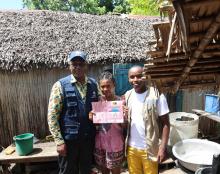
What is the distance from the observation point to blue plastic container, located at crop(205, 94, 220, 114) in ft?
24.7

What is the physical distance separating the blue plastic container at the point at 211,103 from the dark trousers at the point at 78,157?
4573 mm

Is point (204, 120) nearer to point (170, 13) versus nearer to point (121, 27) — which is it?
point (121, 27)

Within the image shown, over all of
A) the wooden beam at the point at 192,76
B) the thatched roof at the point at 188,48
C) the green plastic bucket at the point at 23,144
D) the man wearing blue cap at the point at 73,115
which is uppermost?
the thatched roof at the point at 188,48

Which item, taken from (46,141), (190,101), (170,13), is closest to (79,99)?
(170,13)

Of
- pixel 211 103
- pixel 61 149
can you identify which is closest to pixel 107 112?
pixel 61 149

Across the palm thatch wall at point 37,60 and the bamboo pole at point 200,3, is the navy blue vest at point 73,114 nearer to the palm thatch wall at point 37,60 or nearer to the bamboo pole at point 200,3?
the bamboo pole at point 200,3

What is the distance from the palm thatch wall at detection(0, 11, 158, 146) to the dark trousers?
3382mm

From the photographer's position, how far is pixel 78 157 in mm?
4020

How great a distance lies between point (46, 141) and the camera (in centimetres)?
705

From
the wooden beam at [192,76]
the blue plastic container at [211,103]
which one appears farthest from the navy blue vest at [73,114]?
the blue plastic container at [211,103]

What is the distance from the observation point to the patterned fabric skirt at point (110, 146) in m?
3.93

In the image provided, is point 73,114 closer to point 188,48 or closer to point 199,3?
point 188,48

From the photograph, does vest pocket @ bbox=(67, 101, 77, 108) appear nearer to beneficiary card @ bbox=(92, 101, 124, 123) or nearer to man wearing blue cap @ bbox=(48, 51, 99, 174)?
man wearing blue cap @ bbox=(48, 51, 99, 174)

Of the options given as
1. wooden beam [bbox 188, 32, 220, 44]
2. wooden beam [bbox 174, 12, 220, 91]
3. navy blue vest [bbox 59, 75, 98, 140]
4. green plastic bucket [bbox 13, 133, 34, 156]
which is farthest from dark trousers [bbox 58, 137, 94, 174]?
wooden beam [bbox 188, 32, 220, 44]
